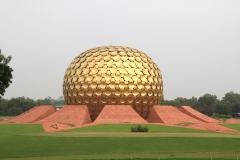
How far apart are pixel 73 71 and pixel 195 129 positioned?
53.3ft

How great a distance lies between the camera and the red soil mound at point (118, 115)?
3241cm

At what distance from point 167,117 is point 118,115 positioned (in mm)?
5027

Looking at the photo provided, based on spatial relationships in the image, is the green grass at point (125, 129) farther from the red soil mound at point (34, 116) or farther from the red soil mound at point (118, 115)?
the red soil mound at point (34, 116)

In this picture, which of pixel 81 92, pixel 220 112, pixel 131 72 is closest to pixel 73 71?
pixel 81 92

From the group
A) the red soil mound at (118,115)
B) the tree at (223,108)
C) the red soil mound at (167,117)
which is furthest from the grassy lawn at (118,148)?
the tree at (223,108)

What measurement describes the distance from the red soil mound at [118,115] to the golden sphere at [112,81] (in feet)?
6.35

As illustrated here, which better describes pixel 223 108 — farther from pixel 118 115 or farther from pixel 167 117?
pixel 118 115

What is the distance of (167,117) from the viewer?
1372 inches

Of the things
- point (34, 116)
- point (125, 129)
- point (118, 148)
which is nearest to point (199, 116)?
point (125, 129)

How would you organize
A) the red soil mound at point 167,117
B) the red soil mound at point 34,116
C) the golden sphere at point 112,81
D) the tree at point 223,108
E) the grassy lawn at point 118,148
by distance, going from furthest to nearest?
the tree at point 223,108 < the red soil mound at point 34,116 < the golden sphere at point 112,81 < the red soil mound at point 167,117 < the grassy lawn at point 118,148

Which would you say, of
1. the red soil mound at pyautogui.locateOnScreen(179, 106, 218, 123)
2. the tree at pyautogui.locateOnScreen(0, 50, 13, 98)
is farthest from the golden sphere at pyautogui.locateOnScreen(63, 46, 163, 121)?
the tree at pyautogui.locateOnScreen(0, 50, 13, 98)

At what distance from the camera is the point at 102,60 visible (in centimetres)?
3769

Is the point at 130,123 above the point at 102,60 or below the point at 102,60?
below

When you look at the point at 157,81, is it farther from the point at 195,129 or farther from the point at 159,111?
the point at 195,129
